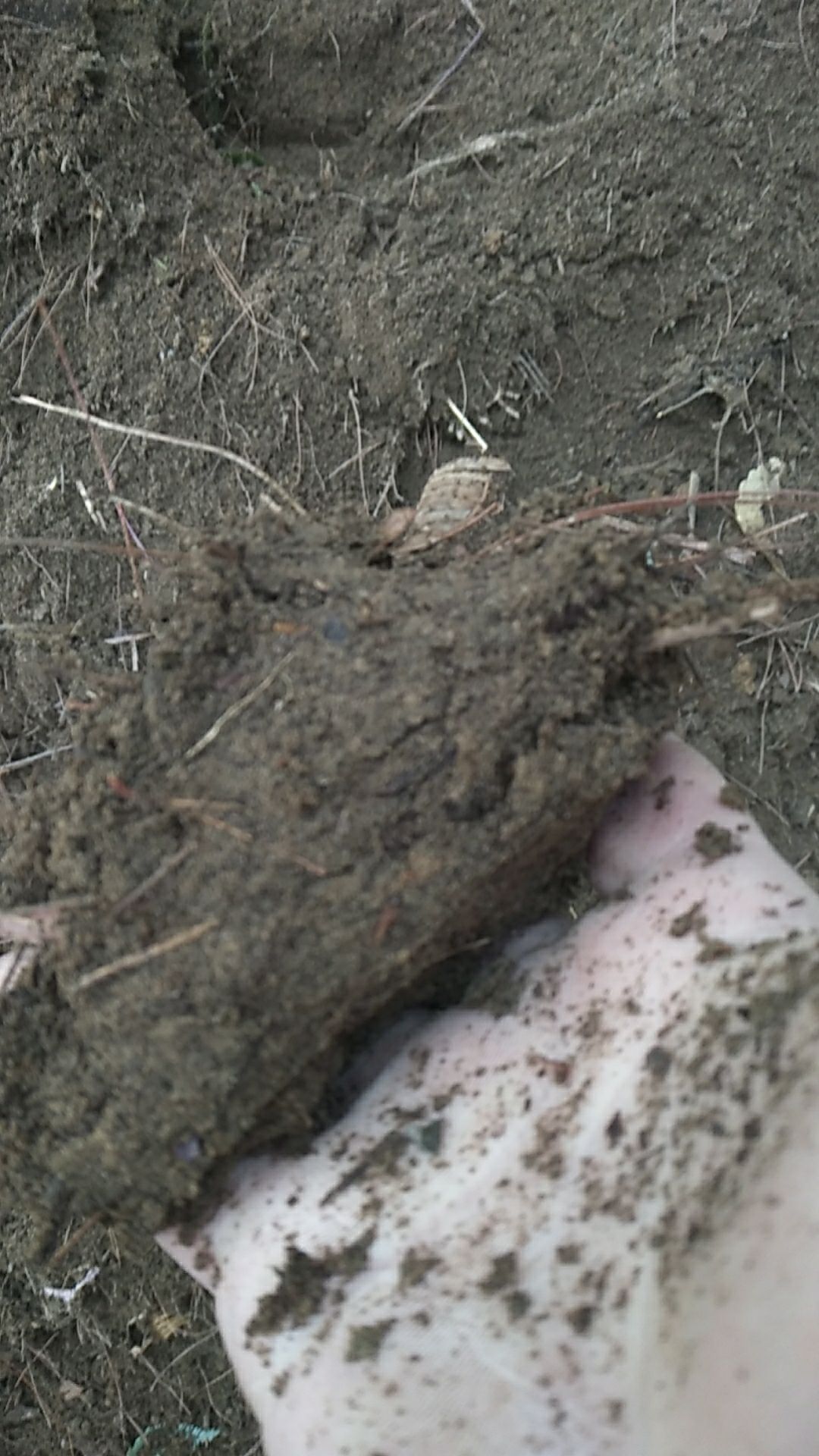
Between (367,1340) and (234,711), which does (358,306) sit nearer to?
(234,711)

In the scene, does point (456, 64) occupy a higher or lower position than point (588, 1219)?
higher

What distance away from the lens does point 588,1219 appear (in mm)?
1327

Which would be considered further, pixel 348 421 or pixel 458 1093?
pixel 348 421

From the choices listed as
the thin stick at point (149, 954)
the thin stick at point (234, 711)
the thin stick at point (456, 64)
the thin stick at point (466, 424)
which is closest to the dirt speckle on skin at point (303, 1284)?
the thin stick at point (149, 954)

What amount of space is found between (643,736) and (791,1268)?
647mm

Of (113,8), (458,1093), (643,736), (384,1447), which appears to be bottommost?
(384,1447)

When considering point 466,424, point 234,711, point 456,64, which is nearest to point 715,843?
point 234,711

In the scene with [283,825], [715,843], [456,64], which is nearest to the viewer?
[283,825]

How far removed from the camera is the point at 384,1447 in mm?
1323

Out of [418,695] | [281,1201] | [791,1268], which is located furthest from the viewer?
[281,1201]

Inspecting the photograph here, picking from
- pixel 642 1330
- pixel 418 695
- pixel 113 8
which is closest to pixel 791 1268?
pixel 642 1330

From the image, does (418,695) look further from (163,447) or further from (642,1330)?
(163,447)

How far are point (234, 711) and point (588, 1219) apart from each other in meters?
0.80

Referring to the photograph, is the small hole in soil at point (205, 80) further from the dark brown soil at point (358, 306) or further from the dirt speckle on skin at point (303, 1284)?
the dirt speckle on skin at point (303, 1284)
